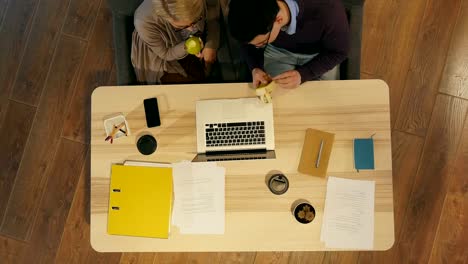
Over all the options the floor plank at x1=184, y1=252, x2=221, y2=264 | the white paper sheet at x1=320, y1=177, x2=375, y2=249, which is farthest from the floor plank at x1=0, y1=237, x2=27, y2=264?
the white paper sheet at x1=320, y1=177, x2=375, y2=249

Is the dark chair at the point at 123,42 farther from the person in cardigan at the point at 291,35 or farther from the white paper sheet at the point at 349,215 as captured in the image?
the white paper sheet at the point at 349,215

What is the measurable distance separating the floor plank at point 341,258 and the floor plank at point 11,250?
169 centimetres

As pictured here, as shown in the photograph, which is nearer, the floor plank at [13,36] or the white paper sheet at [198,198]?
the white paper sheet at [198,198]

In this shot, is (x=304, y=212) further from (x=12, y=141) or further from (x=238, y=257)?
(x=12, y=141)

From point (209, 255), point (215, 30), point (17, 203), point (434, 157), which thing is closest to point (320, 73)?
point (215, 30)

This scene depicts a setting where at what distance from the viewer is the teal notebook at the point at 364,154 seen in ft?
4.60

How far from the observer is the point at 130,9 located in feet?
5.41

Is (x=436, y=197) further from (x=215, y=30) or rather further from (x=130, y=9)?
(x=130, y=9)

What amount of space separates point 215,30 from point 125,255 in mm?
1301

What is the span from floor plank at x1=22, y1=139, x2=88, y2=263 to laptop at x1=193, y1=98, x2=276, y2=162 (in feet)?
3.32

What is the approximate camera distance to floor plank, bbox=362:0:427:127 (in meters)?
2.09

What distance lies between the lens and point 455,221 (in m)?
1.97

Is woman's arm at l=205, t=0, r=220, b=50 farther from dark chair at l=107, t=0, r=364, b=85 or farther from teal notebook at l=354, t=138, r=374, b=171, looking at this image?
teal notebook at l=354, t=138, r=374, b=171

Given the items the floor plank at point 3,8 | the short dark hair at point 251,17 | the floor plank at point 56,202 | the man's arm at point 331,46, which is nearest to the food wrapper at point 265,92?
the man's arm at point 331,46
